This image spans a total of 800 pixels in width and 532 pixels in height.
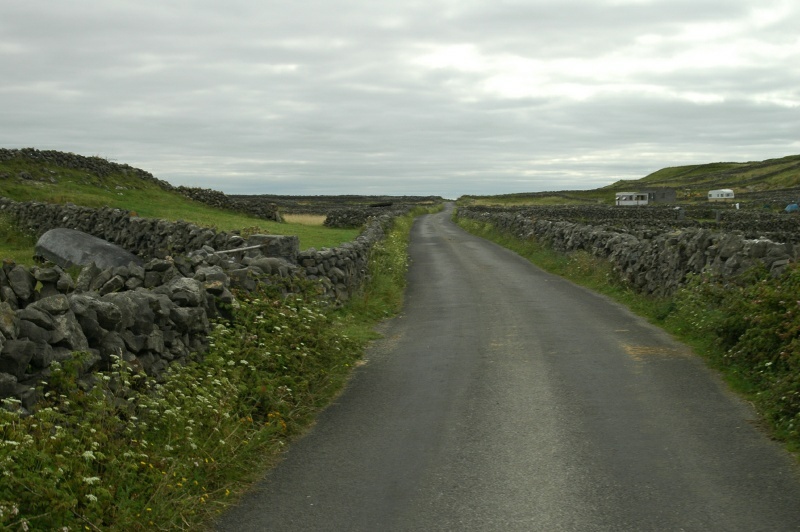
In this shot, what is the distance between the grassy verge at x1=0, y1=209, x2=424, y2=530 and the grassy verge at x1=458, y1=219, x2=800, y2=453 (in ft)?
16.8

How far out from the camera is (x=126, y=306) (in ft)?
25.2

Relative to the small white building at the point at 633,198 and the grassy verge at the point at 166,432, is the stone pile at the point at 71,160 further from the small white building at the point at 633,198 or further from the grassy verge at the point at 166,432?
the small white building at the point at 633,198

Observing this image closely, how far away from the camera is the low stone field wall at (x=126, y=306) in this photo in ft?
20.4

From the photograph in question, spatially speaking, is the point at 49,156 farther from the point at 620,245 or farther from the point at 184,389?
the point at 184,389

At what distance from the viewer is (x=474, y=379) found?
10398 mm

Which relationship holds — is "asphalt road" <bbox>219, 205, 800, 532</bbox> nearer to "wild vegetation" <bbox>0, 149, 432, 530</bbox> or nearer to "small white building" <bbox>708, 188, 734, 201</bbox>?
"wild vegetation" <bbox>0, 149, 432, 530</bbox>

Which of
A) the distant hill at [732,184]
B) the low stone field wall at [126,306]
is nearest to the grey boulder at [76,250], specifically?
the low stone field wall at [126,306]

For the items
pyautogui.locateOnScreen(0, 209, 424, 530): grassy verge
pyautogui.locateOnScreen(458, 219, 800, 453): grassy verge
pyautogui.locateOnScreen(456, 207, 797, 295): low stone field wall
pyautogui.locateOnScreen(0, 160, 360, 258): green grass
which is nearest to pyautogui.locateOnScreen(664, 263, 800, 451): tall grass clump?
pyautogui.locateOnScreen(458, 219, 800, 453): grassy verge

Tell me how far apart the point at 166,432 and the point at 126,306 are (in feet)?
5.15

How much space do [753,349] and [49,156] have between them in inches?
1527

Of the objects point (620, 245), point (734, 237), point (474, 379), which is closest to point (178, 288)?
point (474, 379)

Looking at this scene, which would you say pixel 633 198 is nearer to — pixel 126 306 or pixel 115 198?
pixel 115 198

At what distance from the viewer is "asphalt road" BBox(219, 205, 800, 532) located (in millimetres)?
5934

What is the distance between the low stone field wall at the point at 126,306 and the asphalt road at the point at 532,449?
1.85m
